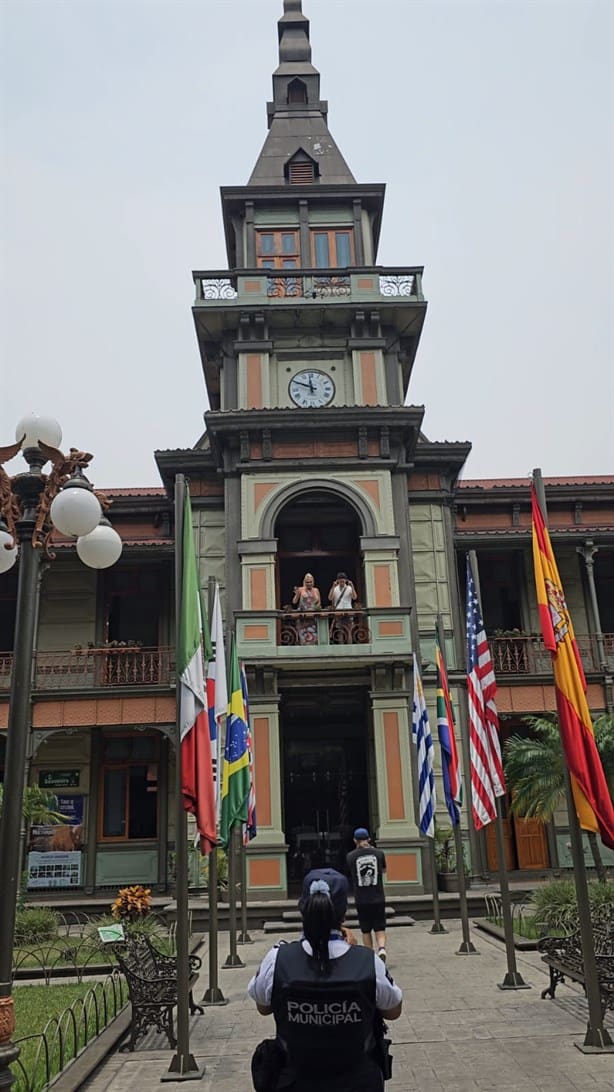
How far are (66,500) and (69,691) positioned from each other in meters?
15.5

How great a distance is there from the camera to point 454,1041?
8.22 metres

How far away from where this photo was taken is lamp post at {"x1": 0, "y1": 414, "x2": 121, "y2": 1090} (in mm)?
5637

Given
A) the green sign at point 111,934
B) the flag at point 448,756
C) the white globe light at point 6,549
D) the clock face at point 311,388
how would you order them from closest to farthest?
the white globe light at point 6,549, the green sign at point 111,934, the flag at point 448,756, the clock face at point 311,388

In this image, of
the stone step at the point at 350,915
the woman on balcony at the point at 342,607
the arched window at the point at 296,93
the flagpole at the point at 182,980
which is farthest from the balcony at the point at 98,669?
the arched window at the point at 296,93

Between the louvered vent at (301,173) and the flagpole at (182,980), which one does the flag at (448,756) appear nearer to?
the flagpole at (182,980)

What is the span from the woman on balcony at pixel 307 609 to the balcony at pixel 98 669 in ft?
11.6

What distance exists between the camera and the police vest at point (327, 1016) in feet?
11.8

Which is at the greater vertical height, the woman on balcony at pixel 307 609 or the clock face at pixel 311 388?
the clock face at pixel 311 388

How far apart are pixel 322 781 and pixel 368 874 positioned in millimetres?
11045

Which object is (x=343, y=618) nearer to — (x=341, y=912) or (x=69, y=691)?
(x=69, y=691)

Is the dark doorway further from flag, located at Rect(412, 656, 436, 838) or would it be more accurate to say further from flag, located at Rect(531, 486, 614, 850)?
flag, located at Rect(531, 486, 614, 850)

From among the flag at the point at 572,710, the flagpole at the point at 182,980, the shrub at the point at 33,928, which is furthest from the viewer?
the shrub at the point at 33,928

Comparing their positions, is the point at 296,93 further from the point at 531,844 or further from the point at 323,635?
the point at 531,844

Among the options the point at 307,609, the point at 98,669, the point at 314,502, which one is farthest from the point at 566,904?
the point at 98,669
